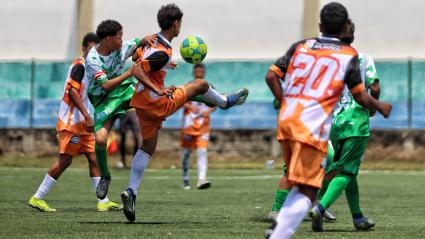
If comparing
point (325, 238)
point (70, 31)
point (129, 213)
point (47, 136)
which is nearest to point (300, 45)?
point (325, 238)

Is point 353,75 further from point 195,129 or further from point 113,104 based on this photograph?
point 195,129

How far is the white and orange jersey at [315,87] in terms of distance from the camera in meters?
8.11

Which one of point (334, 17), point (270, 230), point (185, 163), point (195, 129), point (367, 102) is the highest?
point (334, 17)

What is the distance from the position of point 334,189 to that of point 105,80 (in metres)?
2.95

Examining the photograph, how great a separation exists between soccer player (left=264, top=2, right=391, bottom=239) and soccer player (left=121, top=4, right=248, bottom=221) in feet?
9.33

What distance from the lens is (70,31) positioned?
3130 centimetres

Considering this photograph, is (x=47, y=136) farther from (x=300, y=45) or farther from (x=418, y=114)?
(x=300, y=45)

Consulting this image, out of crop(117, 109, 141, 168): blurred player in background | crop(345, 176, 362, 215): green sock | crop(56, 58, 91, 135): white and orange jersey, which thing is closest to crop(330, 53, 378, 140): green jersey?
crop(345, 176, 362, 215): green sock

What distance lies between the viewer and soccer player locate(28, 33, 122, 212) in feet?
42.1

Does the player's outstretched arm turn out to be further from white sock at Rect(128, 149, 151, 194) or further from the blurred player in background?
the blurred player in background

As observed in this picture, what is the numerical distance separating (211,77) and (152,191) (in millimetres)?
10881

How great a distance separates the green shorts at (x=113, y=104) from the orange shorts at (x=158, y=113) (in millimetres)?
1397

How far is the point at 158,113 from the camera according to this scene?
1130 cm

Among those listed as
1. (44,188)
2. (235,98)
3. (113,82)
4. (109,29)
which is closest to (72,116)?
(44,188)
